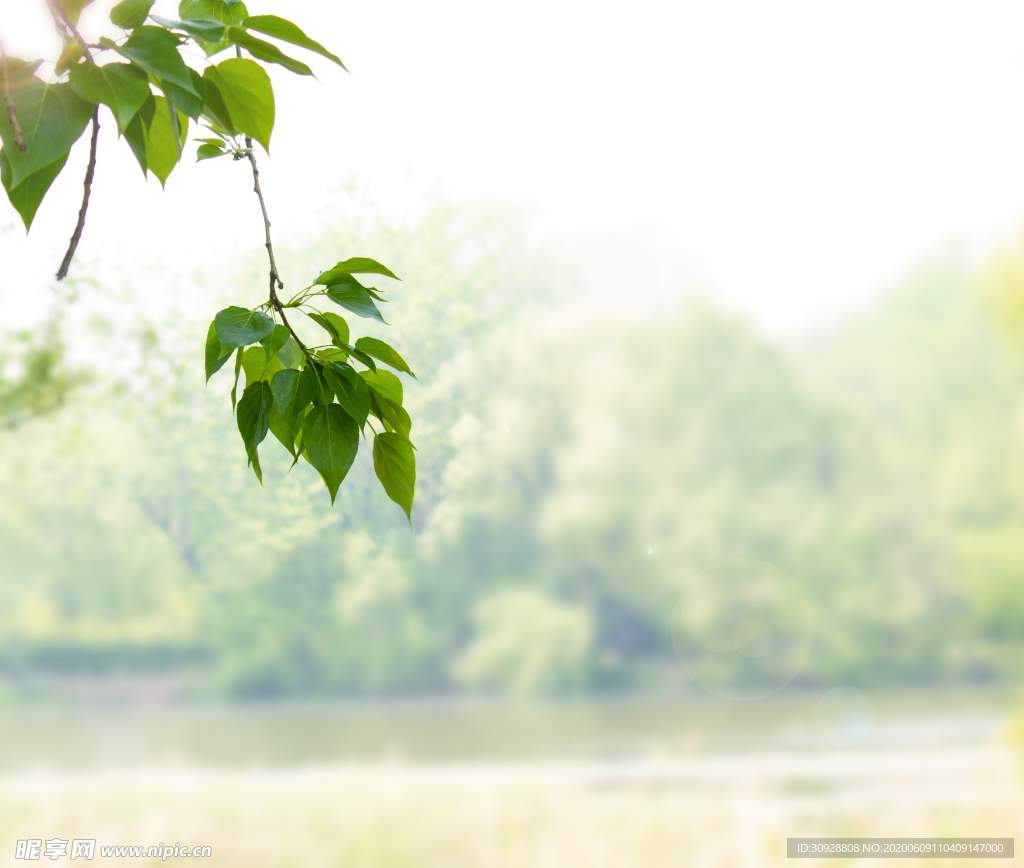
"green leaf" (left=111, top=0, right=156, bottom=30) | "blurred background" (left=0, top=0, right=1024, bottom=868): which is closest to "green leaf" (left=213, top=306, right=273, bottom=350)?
"green leaf" (left=111, top=0, right=156, bottom=30)

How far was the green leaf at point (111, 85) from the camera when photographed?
10.4 inches

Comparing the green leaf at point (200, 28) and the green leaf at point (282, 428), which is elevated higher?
the green leaf at point (200, 28)

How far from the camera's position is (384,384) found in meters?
0.33

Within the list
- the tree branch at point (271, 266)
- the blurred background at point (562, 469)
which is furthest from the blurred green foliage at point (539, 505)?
the tree branch at point (271, 266)

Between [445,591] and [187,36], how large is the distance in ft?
4.90

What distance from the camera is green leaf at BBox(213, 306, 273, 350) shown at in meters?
0.28

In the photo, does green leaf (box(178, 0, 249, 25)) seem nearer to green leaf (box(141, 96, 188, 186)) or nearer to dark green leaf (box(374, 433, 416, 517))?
green leaf (box(141, 96, 188, 186))

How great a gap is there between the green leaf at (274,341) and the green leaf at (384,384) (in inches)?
1.4

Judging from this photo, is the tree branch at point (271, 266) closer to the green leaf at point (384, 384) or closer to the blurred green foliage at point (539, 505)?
the green leaf at point (384, 384)

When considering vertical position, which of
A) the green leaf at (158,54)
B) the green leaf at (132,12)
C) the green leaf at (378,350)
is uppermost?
the green leaf at (132,12)

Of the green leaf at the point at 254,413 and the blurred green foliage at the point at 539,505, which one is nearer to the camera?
the green leaf at the point at 254,413

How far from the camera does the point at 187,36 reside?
300 mm

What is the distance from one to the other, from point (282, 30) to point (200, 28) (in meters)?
0.03

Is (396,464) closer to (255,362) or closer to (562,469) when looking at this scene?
(255,362)
